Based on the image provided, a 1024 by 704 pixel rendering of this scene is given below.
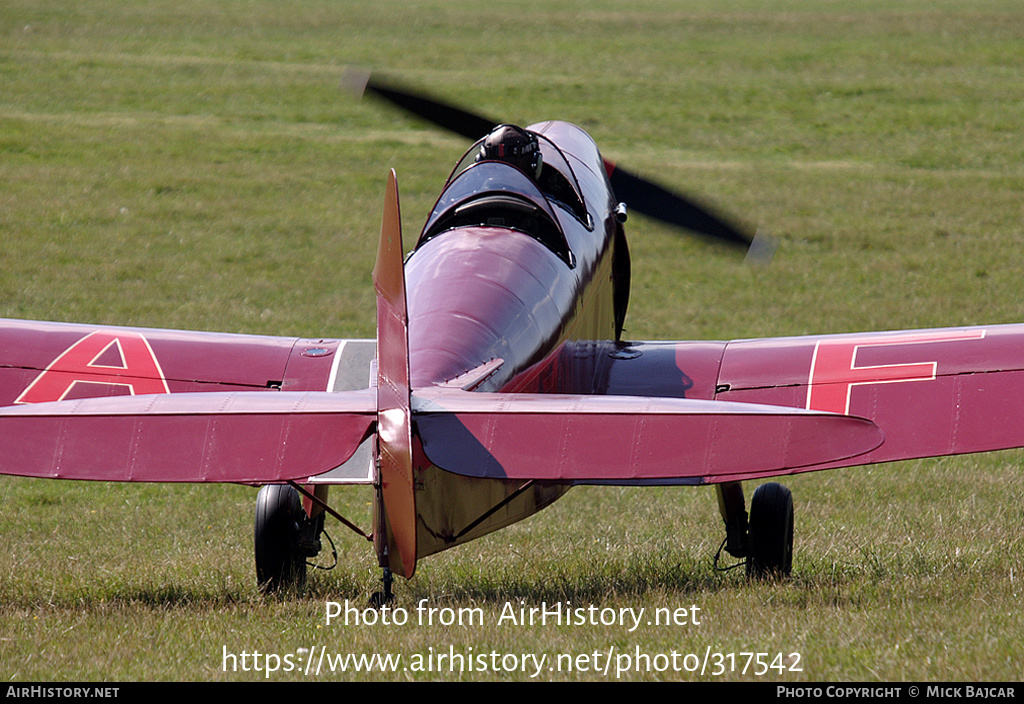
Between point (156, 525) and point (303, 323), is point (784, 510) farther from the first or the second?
point (303, 323)

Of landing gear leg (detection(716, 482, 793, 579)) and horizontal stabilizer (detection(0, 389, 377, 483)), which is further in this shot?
landing gear leg (detection(716, 482, 793, 579))

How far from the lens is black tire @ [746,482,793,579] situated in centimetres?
756

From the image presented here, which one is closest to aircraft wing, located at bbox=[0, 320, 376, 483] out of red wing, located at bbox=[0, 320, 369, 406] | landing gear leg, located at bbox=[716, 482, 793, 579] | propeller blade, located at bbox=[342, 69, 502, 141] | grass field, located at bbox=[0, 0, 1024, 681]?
grass field, located at bbox=[0, 0, 1024, 681]

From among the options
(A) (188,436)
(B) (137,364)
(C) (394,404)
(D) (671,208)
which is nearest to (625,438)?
(C) (394,404)

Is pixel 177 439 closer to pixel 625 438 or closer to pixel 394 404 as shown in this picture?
pixel 394 404

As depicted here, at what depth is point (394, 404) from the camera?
211 inches

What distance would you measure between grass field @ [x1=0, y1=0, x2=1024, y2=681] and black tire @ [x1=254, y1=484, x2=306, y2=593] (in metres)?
0.21

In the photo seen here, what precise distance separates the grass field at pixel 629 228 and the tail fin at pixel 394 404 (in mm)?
509

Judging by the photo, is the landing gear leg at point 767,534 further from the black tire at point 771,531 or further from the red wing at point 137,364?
the red wing at point 137,364

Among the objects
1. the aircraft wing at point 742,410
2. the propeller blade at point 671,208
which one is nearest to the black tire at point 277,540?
the aircraft wing at point 742,410

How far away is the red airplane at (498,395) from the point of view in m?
5.01

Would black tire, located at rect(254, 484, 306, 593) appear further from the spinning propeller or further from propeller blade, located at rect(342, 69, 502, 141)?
propeller blade, located at rect(342, 69, 502, 141)

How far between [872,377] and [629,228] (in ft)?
52.4
